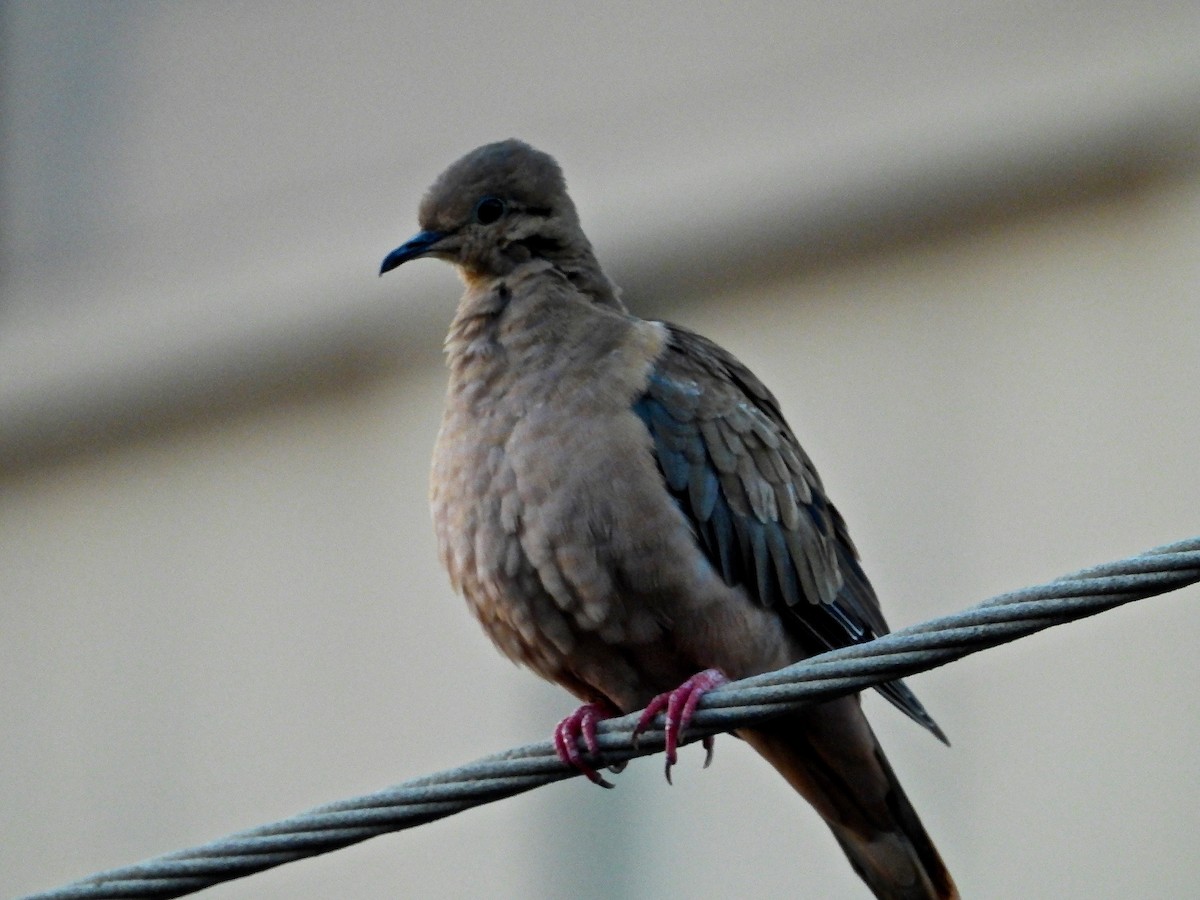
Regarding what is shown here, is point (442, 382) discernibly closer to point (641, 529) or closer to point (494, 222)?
point (494, 222)

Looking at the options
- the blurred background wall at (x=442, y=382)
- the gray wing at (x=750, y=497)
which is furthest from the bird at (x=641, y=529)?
the blurred background wall at (x=442, y=382)

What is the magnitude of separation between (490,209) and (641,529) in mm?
1165

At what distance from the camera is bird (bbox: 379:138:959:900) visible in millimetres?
3773

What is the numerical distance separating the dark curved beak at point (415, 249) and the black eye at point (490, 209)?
0.11 meters

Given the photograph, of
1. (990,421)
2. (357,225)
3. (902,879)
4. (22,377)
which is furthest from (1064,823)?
(22,377)

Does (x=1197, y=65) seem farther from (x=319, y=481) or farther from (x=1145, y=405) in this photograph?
(x=319, y=481)

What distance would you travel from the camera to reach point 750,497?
13.2 ft

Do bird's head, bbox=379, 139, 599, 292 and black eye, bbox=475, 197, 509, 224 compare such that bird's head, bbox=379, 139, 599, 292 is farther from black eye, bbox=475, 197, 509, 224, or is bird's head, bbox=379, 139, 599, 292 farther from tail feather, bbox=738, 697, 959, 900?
tail feather, bbox=738, 697, 959, 900

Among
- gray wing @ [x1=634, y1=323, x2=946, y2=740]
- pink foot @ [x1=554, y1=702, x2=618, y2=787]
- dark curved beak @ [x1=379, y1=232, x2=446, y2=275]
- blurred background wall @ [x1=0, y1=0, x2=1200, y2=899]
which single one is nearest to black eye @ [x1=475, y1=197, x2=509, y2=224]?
dark curved beak @ [x1=379, y1=232, x2=446, y2=275]

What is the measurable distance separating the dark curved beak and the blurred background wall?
11.1 ft

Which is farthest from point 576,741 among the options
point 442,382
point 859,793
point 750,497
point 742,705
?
point 442,382

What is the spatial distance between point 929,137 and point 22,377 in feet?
16.7

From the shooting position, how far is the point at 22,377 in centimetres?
957

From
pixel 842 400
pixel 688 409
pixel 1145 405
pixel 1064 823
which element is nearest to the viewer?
pixel 688 409
